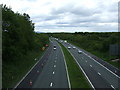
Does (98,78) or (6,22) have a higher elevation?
(6,22)

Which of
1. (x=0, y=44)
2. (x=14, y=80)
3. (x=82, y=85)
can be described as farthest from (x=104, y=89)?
(x=0, y=44)

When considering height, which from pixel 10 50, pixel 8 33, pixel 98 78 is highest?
pixel 8 33

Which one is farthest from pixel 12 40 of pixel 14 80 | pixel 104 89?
pixel 104 89

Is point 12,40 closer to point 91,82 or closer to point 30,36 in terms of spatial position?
point 91,82

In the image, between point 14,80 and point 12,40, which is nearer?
point 14,80

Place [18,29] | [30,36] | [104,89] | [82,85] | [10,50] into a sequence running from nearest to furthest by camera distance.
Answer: [104,89], [82,85], [10,50], [18,29], [30,36]

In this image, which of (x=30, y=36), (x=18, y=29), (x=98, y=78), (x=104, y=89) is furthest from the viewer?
(x=30, y=36)

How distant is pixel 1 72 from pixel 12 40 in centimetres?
882

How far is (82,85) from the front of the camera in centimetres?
2830

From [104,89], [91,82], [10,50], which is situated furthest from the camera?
[10,50]

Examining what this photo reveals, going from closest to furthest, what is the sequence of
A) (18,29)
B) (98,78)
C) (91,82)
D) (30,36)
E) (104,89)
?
(104,89) → (91,82) → (98,78) → (18,29) → (30,36)

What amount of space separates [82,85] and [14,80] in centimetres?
825

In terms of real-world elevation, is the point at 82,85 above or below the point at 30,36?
below

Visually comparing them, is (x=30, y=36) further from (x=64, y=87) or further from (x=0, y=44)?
(x=64, y=87)
